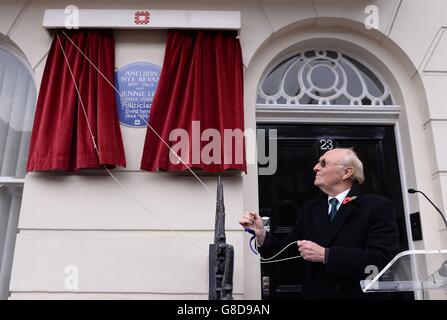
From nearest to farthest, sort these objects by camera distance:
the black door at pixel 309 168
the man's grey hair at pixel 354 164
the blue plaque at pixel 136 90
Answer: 1. the man's grey hair at pixel 354 164
2. the blue plaque at pixel 136 90
3. the black door at pixel 309 168

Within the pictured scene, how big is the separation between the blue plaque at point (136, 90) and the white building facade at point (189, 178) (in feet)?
0.29

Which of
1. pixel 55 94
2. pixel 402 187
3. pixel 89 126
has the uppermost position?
pixel 55 94

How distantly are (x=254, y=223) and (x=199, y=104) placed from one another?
4.24 ft

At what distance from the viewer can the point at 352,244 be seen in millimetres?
2549

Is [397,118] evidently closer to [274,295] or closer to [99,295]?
[274,295]

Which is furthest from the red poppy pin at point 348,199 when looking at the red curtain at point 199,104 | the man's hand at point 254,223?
the red curtain at point 199,104

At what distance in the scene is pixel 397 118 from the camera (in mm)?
4082

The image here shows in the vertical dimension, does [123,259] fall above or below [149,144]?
below

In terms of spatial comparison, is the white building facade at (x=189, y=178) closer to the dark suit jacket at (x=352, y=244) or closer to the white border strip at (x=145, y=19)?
the white border strip at (x=145, y=19)

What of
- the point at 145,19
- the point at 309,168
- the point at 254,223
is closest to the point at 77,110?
the point at 145,19

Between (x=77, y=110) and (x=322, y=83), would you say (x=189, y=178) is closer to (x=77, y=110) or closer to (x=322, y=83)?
(x=77, y=110)

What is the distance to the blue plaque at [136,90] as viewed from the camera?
366cm

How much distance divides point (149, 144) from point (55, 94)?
98 cm
